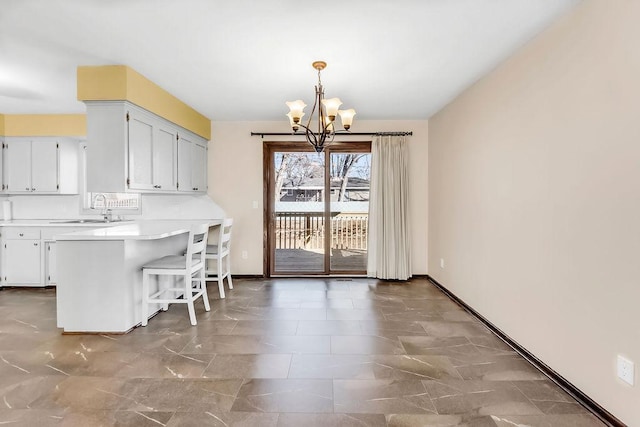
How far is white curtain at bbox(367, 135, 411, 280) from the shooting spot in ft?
15.7

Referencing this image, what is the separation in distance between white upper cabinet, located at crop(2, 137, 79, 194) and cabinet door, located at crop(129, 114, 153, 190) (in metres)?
2.03

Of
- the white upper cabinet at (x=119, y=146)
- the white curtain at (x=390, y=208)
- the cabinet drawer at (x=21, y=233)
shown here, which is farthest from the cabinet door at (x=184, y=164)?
the white curtain at (x=390, y=208)

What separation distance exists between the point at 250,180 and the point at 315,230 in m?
1.23

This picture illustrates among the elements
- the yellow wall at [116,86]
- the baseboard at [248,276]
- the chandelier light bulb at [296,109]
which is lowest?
the baseboard at [248,276]

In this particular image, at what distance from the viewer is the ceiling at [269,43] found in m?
2.09

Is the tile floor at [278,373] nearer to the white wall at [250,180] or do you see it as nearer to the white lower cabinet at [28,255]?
the white lower cabinet at [28,255]

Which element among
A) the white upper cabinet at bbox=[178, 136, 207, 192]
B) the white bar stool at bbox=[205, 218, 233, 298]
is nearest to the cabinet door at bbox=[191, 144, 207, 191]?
the white upper cabinet at bbox=[178, 136, 207, 192]

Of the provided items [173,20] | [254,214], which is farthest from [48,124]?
[173,20]

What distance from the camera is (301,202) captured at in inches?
199

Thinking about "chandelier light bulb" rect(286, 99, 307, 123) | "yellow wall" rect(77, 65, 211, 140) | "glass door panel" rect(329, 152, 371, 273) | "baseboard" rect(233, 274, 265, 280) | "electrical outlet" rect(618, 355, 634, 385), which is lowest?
"baseboard" rect(233, 274, 265, 280)

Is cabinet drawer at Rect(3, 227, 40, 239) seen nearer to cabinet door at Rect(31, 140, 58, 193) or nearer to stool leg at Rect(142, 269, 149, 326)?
cabinet door at Rect(31, 140, 58, 193)

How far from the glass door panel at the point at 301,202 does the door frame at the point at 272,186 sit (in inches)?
2.0

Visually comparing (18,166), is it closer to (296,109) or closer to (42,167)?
(42,167)

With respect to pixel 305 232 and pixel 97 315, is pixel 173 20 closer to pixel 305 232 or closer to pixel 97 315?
pixel 97 315
